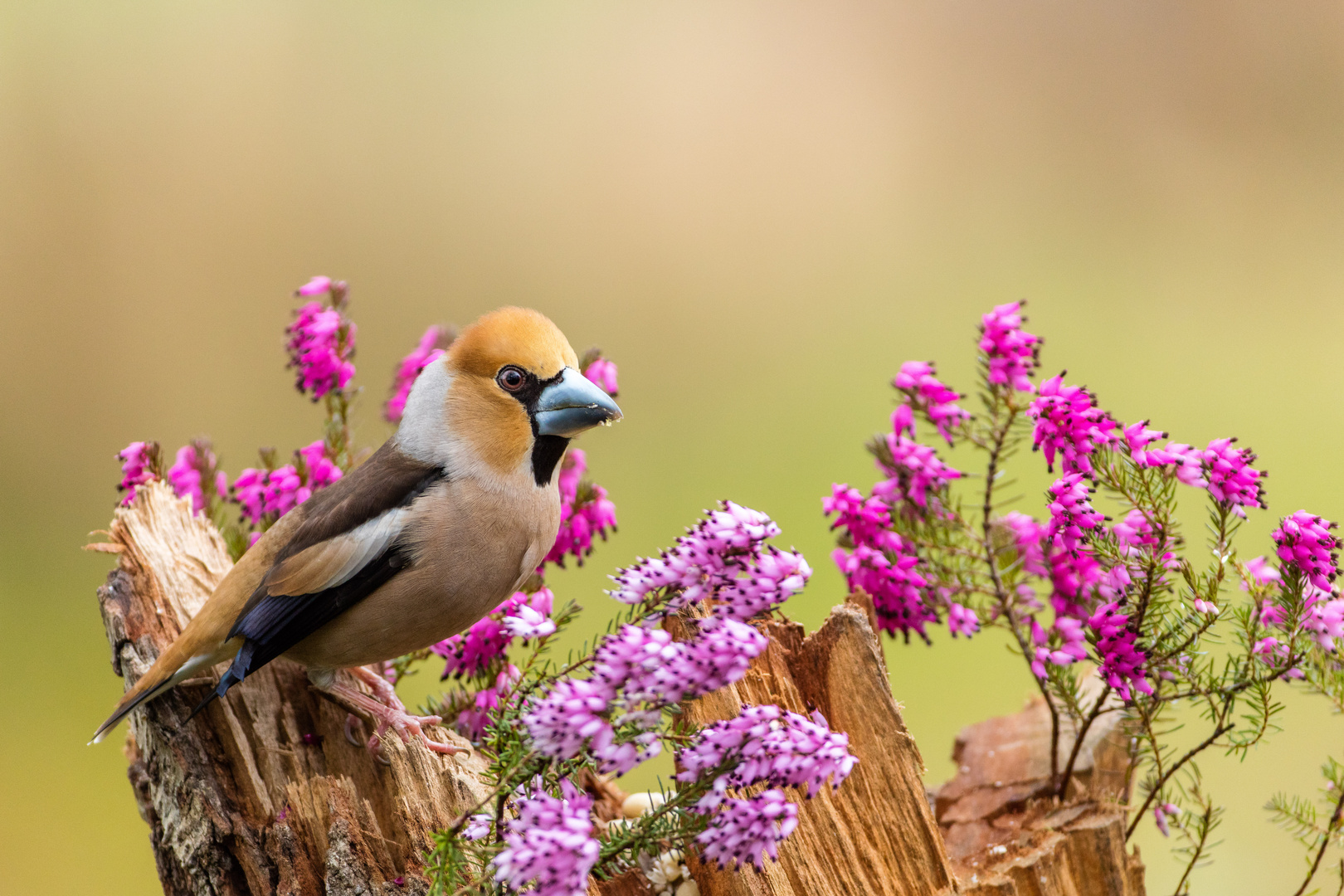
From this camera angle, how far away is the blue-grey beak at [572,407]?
263 centimetres

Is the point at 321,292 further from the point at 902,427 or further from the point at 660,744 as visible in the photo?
the point at 660,744

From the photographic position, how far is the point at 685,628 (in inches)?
97.4

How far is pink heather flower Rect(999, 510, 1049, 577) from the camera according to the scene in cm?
301

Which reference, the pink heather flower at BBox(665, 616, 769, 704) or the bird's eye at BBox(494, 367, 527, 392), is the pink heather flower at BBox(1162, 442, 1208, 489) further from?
the bird's eye at BBox(494, 367, 527, 392)

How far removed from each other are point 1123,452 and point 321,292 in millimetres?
2269

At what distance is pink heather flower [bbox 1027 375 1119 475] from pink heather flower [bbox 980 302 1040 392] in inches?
5.9

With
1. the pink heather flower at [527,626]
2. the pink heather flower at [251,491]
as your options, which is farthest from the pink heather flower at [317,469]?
the pink heather flower at [527,626]

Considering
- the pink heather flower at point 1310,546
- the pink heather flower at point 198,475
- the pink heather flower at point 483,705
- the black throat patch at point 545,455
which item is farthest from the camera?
the pink heather flower at point 198,475

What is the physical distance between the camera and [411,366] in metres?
3.47

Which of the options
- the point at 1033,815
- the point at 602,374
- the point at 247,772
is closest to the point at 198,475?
the point at 247,772

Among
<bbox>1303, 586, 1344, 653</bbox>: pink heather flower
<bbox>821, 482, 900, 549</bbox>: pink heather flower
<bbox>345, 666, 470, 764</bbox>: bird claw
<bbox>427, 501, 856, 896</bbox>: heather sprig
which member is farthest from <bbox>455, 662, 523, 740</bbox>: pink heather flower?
<bbox>1303, 586, 1344, 653</bbox>: pink heather flower

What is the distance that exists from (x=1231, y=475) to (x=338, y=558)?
201cm

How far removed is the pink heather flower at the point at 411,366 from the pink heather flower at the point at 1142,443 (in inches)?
76.6

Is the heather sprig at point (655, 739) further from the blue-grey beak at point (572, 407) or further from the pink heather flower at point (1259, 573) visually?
the pink heather flower at point (1259, 573)
